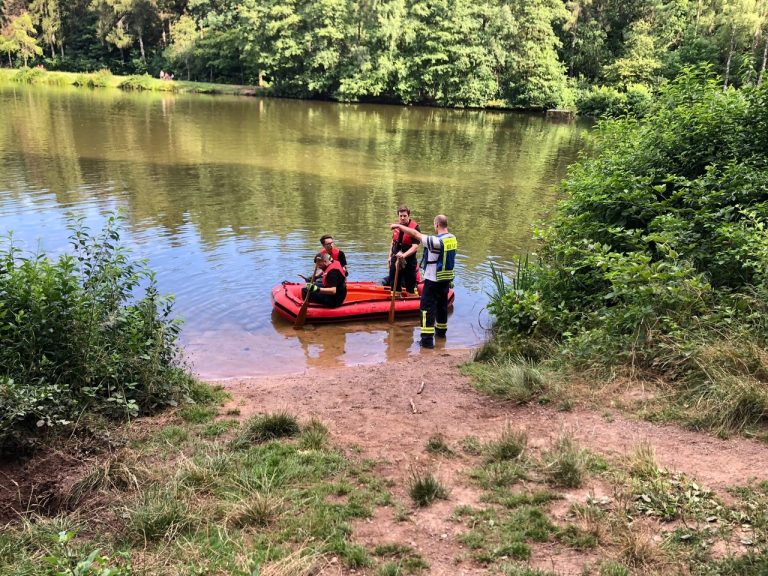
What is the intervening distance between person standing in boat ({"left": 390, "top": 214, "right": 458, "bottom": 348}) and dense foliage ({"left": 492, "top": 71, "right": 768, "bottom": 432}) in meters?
1.11

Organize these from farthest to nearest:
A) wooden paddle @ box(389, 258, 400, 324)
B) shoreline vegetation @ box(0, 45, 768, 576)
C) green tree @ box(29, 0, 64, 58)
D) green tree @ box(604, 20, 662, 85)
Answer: green tree @ box(29, 0, 64, 58) → green tree @ box(604, 20, 662, 85) → wooden paddle @ box(389, 258, 400, 324) → shoreline vegetation @ box(0, 45, 768, 576)

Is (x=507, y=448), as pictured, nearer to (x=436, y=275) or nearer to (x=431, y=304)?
(x=436, y=275)

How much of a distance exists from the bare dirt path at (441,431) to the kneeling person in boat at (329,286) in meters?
2.23

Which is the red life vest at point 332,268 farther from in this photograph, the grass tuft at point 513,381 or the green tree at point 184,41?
the green tree at point 184,41

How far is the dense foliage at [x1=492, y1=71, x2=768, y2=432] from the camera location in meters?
5.55

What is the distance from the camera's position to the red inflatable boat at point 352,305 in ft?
31.0

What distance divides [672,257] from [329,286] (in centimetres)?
497

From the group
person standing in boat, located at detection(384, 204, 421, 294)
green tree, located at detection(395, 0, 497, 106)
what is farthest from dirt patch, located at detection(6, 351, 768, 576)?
green tree, located at detection(395, 0, 497, 106)

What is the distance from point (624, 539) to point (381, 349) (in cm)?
587

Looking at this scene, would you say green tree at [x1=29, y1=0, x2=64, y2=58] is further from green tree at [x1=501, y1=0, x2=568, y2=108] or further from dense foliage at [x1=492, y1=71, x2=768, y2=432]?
dense foliage at [x1=492, y1=71, x2=768, y2=432]

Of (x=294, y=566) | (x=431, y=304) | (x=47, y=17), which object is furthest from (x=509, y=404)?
(x=47, y=17)

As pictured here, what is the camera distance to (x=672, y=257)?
20.6 feet

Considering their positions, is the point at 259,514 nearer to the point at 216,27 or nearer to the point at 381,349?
the point at 381,349

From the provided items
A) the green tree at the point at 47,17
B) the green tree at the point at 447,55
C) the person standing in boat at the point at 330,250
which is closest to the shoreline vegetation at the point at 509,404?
the person standing in boat at the point at 330,250
